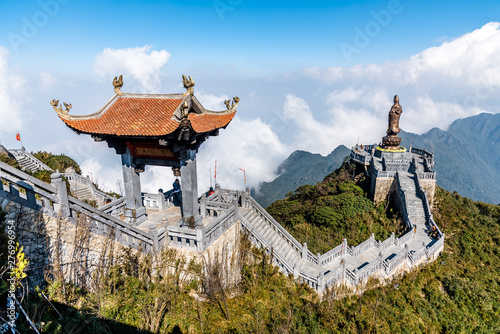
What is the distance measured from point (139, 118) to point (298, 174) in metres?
111

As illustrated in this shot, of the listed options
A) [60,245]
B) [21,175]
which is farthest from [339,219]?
[21,175]

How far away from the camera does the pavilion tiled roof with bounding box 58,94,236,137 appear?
11820 millimetres

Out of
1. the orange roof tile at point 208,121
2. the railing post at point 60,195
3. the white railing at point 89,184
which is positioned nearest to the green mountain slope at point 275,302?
the railing post at point 60,195

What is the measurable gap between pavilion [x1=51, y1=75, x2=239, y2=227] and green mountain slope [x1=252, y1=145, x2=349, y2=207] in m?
81.9

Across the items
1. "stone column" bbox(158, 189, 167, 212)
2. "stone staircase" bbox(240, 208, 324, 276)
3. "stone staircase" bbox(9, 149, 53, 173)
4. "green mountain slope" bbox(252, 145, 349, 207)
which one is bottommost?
"stone staircase" bbox(240, 208, 324, 276)

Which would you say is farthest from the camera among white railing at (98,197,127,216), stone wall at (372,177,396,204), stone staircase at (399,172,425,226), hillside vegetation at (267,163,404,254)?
stone wall at (372,177,396,204)

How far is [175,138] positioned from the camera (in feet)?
38.2

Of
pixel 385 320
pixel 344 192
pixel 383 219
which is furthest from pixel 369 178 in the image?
pixel 385 320

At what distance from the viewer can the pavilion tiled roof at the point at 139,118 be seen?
11820 mm

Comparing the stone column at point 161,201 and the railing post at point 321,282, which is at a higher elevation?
the stone column at point 161,201

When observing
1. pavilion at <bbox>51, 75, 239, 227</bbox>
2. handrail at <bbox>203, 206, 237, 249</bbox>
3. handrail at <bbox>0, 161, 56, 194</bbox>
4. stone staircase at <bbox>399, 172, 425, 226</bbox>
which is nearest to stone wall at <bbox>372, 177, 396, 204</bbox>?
stone staircase at <bbox>399, 172, 425, 226</bbox>

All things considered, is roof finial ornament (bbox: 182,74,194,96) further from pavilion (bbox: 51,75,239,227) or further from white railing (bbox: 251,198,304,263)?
white railing (bbox: 251,198,304,263)

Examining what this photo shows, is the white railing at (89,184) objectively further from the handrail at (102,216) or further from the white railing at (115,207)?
the handrail at (102,216)

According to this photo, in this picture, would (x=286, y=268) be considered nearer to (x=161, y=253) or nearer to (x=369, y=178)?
(x=161, y=253)
